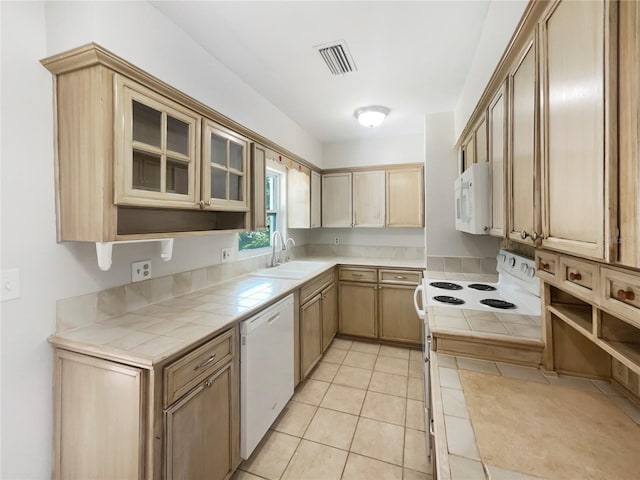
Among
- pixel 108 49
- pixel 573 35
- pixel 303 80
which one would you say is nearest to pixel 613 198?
pixel 573 35

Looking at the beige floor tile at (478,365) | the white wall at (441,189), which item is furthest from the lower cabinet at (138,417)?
the white wall at (441,189)

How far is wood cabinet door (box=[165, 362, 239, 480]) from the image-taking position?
1.17m

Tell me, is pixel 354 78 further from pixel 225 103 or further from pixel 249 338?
pixel 249 338

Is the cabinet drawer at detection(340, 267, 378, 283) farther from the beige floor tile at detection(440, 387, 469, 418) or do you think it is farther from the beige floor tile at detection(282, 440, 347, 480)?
the beige floor tile at detection(440, 387, 469, 418)

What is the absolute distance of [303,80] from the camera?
2.32 metres

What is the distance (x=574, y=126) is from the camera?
2.57 ft

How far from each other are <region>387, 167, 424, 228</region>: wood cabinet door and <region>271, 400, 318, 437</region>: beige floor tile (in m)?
2.33

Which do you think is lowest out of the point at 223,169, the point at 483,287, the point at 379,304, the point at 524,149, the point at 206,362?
the point at 379,304

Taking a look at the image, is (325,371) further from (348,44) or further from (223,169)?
(348,44)

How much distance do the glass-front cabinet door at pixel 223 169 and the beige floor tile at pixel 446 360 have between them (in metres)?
1.55

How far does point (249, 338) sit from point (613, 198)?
1610mm

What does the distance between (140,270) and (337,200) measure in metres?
2.70

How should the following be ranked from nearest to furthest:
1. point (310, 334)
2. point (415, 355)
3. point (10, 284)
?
point (10, 284), point (310, 334), point (415, 355)

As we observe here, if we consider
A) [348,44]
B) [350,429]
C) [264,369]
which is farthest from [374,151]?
[350,429]
